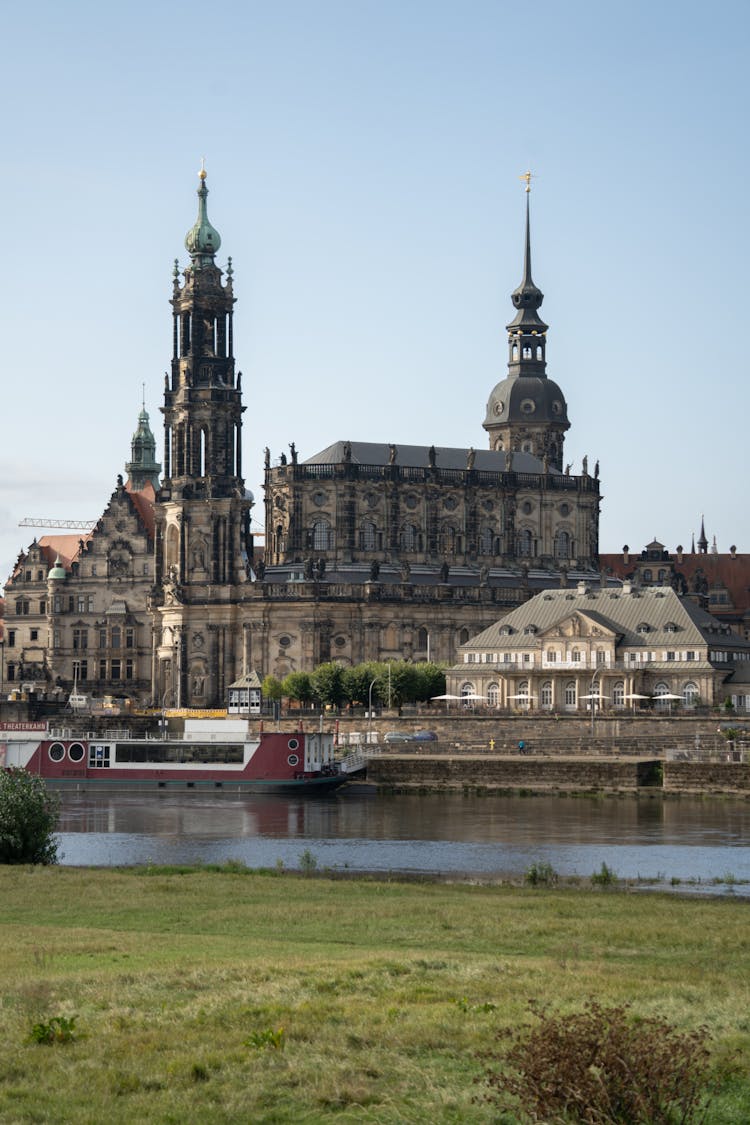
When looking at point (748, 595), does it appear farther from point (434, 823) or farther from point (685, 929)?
point (685, 929)

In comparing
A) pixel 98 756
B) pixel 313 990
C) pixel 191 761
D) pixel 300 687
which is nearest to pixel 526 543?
pixel 300 687

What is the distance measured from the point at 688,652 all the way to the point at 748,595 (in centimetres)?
4788

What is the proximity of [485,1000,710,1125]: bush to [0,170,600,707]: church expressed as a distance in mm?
110777

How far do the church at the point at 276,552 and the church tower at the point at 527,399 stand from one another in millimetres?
3579

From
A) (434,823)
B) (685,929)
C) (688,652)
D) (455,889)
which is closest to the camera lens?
(685,929)

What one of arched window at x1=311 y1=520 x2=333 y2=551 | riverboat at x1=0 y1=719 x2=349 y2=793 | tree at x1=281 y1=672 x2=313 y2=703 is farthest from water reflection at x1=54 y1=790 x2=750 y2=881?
arched window at x1=311 y1=520 x2=333 y2=551

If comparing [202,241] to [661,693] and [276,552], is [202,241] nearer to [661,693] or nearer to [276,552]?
[276,552]

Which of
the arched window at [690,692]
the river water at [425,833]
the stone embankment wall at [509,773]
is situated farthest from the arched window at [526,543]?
the river water at [425,833]

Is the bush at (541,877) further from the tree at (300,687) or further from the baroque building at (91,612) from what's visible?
the baroque building at (91,612)

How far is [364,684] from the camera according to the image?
113 m

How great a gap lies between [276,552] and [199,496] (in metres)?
8.65

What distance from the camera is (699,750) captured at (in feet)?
275

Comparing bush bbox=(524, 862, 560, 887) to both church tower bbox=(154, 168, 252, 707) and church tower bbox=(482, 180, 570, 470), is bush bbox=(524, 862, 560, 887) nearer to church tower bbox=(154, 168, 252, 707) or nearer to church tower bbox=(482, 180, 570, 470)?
church tower bbox=(154, 168, 252, 707)

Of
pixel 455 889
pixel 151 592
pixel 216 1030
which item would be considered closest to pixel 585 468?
pixel 151 592
